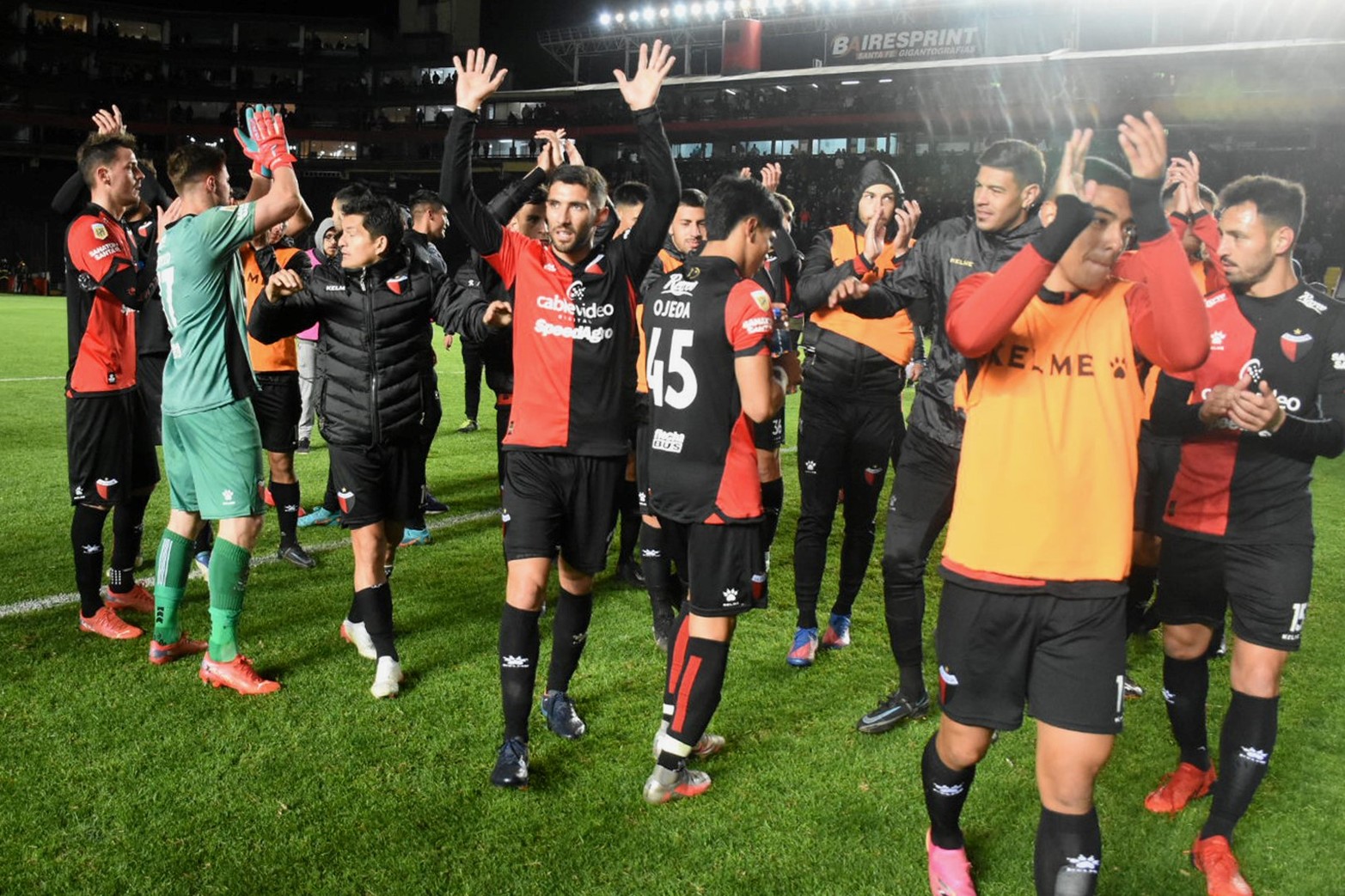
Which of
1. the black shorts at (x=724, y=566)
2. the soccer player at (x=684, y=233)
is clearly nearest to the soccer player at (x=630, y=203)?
the soccer player at (x=684, y=233)

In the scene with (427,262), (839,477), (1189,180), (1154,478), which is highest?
(1189,180)

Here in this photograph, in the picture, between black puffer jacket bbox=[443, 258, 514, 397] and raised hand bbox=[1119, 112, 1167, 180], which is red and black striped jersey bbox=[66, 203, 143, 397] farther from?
raised hand bbox=[1119, 112, 1167, 180]

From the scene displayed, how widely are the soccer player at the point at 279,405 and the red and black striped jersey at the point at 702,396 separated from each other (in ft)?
12.4

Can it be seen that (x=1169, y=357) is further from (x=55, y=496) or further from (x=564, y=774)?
(x=55, y=496)

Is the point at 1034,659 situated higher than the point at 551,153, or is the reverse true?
the point at 551,153

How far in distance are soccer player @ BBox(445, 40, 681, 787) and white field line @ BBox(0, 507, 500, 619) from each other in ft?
10.8

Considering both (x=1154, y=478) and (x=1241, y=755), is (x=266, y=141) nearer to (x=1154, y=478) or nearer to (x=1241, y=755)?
(x=1154, y=478)

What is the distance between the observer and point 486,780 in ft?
12.6

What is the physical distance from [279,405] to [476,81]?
3.69 meters

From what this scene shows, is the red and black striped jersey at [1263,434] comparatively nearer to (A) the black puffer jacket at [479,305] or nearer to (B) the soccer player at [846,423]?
(B) the soccer player at [846,423]

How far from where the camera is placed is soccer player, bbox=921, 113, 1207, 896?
8.26 ft

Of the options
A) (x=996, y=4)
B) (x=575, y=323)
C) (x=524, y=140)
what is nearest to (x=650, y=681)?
(x=575, y=323)

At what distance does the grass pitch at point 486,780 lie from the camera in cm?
325

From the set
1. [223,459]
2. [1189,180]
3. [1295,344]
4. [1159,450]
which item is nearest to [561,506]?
[223,459]
